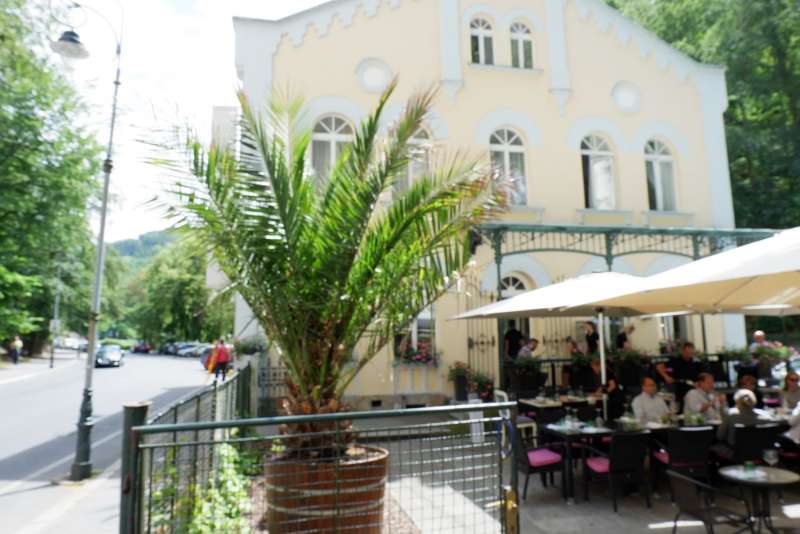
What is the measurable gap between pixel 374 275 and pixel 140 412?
260 centimetres

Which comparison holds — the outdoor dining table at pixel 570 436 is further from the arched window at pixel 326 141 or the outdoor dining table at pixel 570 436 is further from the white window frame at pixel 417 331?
the arched window at pixel 326 141

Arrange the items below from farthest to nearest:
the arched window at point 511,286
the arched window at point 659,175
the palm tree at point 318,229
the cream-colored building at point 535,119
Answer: the arched window at point 659,175 < the arched window at point 511,286 < the cream-colored building at point 535,119 < the palm tree at point 318,229

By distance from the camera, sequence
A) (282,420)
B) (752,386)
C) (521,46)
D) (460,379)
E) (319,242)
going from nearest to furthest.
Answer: (282,420) → (319,242) → (752,386) → (460,379) → (521,46)

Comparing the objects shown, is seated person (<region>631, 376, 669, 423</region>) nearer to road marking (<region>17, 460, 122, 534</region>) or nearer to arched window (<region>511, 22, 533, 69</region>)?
road marking (<region>17, 460, 122, 534</region>)

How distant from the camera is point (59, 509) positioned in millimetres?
7418

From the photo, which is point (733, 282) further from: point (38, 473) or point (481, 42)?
point (38, 473)

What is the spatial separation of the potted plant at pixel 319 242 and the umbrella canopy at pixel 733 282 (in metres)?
2.22

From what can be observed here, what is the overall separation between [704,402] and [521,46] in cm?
1123

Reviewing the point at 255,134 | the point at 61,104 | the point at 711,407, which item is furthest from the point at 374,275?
the point at 61,104

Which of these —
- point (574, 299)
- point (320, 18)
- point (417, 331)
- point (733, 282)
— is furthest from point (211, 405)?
point (320, 18)

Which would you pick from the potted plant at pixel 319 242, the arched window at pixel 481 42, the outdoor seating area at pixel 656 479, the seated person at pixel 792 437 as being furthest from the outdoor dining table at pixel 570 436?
the arched window at pixel 481 42

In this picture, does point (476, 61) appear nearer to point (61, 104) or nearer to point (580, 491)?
point (580, 491)

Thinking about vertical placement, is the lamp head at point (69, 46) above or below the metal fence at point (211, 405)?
above

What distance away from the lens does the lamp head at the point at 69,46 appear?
30.6 ft
